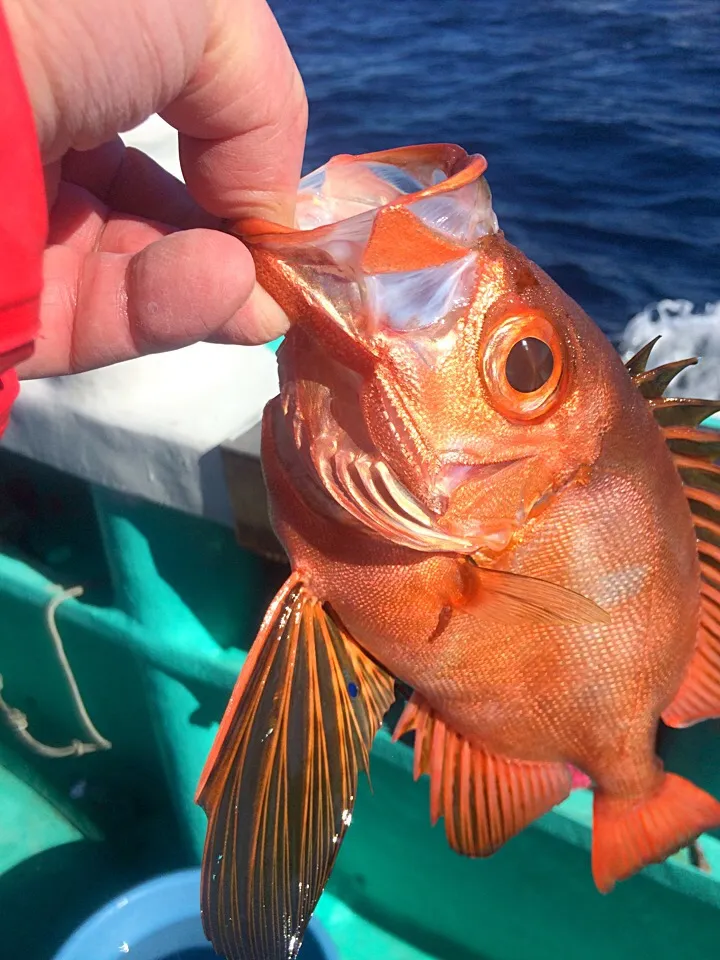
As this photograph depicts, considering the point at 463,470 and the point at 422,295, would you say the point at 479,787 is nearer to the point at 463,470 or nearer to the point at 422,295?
the point at 463,470

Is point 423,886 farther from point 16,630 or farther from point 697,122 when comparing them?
point 697,122

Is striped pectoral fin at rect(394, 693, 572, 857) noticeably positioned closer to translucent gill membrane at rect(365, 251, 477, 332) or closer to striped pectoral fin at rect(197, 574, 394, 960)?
striped pectoral fin at rect(197, 574, 394, 960)

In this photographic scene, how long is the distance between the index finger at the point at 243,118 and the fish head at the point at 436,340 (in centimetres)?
4

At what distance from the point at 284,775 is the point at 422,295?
2.46 feet

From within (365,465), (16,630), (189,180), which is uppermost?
(189,180)

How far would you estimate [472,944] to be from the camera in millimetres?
2016

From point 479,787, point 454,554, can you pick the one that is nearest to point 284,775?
point 479,787

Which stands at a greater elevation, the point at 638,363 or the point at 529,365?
the point at 529,365

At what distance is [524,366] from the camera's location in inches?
39.0

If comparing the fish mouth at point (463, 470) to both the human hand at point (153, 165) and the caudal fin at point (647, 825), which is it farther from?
the caudal fin at point (647, 825)

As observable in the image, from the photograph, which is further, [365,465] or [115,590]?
[115,590]

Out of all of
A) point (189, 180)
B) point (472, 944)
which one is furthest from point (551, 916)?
point (189, 180)

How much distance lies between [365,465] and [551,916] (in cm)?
132

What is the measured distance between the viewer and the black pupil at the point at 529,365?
3.21 feet
